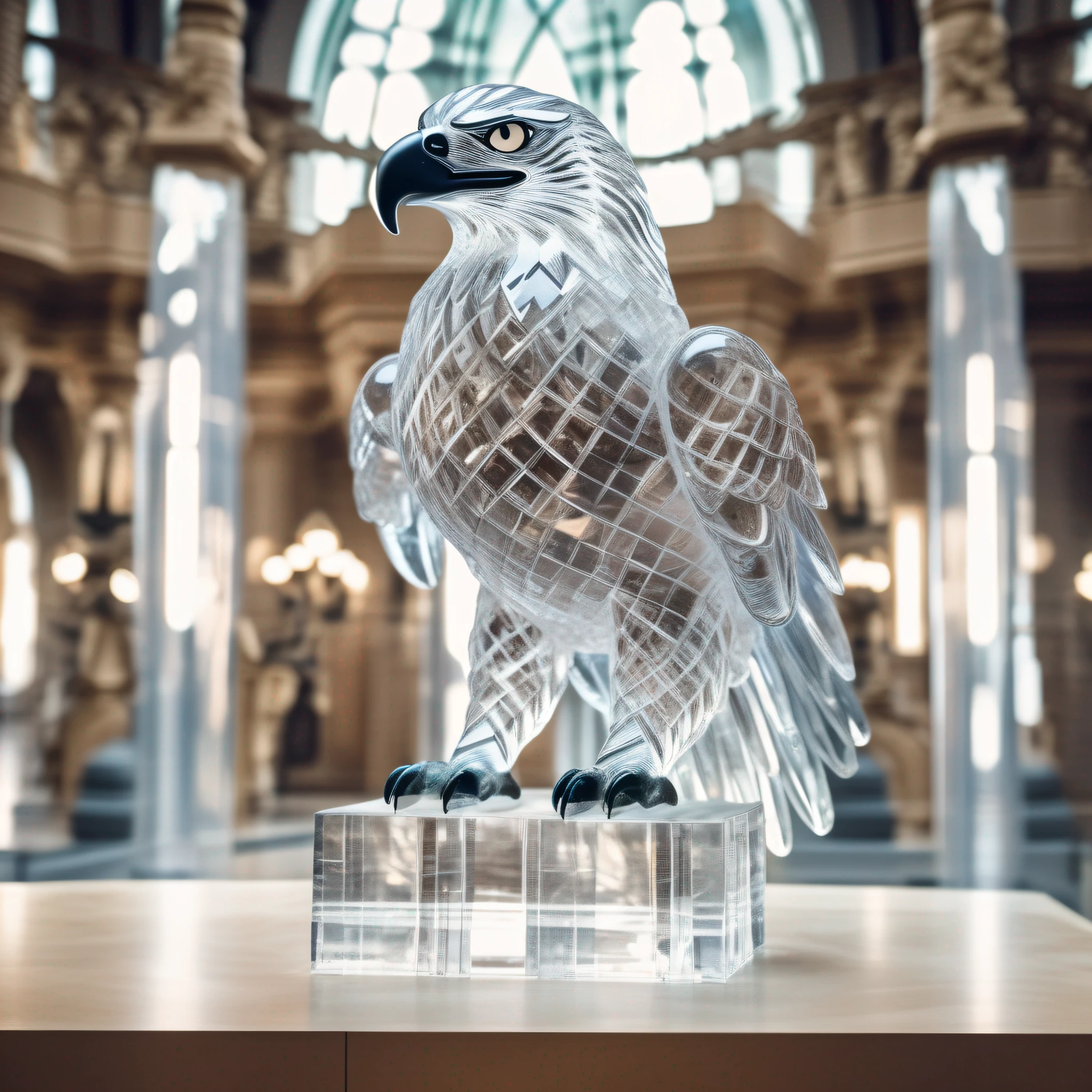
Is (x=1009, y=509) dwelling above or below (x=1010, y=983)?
above

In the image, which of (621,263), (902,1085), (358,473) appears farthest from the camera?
(358,473)

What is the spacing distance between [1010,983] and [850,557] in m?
3.63

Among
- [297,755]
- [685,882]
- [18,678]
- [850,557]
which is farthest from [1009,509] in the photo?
[18,678]

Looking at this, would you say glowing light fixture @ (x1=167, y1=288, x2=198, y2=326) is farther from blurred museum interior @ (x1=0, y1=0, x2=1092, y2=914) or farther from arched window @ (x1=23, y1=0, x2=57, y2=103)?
arched window @ (x1=23, y1=0, x2=57, y2=103)

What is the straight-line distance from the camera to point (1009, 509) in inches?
159

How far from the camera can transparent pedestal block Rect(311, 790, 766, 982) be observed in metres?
1.24

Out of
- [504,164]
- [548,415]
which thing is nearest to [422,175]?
[504,164]

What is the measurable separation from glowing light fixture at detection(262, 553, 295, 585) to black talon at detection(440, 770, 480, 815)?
3.71 meters

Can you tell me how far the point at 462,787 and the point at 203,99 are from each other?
3925 mm

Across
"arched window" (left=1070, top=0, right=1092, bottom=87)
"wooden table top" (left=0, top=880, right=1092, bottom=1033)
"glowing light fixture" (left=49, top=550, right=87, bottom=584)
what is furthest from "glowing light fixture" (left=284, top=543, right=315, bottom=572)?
"arched window" (left=1070, top=0, right=1092, bottom=87)

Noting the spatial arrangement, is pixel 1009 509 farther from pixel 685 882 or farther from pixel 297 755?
pixel 685 882

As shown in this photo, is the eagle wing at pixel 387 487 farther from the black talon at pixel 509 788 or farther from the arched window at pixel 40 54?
the arched window at pixel 40 54

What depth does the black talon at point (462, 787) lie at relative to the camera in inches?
51.9

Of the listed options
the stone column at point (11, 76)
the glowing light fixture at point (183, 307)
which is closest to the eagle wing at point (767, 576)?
the glowing light fixture at point (183, 307)
